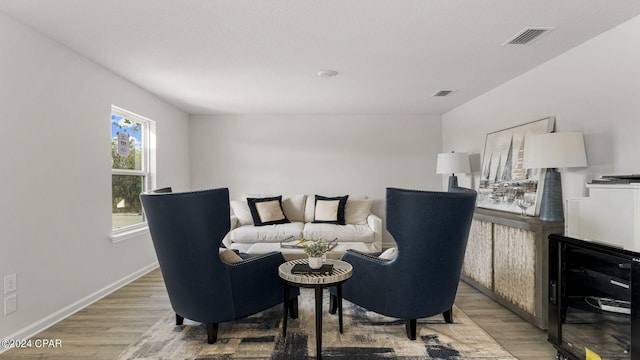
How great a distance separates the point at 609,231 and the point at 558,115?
1.42m

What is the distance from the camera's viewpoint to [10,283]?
2324mm

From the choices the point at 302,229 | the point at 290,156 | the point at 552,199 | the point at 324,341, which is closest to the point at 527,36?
the point at 552,199

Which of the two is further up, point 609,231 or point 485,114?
point 485,114

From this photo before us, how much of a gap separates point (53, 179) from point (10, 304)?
0.97 meters

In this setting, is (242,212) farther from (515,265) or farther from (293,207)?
(515,265)

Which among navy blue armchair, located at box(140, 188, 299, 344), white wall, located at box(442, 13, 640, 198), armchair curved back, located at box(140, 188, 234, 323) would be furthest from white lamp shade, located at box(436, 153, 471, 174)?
armchair curved back, located at box(140, 188, 234, 323)

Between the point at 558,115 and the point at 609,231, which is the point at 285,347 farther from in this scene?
the point at 558,115

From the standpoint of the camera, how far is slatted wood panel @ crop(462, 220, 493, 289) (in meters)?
3.26

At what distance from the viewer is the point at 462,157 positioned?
4.50 m

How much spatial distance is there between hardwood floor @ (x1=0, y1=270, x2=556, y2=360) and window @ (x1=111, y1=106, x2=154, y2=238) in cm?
85

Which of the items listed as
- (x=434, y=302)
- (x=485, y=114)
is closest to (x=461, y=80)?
(x=485, y=114)

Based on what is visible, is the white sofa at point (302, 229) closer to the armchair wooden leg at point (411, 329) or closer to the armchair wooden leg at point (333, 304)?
the armchair wooden leg at point (333, 304)

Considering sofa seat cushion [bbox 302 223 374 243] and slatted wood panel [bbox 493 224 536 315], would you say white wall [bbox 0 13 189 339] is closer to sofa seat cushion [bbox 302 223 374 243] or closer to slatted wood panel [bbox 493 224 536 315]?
sofa seat cushion [bbox 302 223 374 243]

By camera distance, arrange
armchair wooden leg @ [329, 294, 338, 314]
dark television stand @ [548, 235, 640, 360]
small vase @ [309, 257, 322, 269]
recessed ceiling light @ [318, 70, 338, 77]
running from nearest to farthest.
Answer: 1. dark television stand @ [548, 235, 640, 360]
2. small vase @ [309, 257, 322, 269]
3. armchair wooden leg @ [329, 294, 338, 314]
4. recessed ceiling light @ [318, 70, 338, 77]
